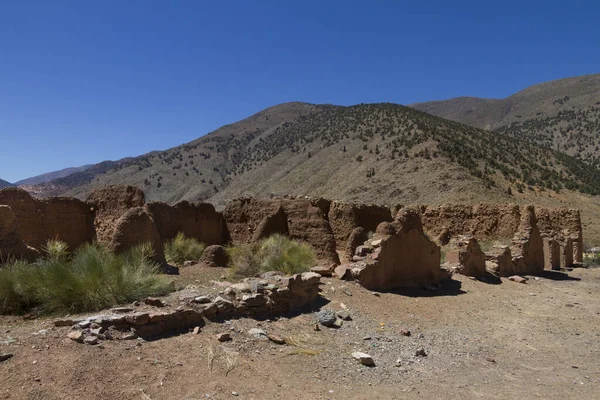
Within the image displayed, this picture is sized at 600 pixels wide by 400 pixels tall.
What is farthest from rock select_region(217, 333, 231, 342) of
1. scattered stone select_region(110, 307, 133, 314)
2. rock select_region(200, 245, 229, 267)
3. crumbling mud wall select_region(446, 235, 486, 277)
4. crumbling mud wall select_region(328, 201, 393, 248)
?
crumbling mud wall select_region(328, 201, 393, 248)

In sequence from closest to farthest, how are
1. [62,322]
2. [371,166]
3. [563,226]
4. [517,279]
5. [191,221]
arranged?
[62,322] → [517,279] → [191,221] → [563,226] → [371,166]

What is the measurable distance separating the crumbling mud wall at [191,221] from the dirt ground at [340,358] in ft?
16.1

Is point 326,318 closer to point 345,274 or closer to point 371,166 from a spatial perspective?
point 345,274

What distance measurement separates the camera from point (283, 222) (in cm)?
1719

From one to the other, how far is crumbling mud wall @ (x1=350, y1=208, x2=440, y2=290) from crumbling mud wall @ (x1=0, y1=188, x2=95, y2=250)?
26.9ft

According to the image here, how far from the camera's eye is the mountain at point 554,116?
208ft

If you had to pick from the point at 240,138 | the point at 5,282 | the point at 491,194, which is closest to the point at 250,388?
the point at 5,282

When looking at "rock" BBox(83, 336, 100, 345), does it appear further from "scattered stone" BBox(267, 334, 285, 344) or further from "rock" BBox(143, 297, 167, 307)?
"scattered stone" BBox(267, 334, 285, 344)

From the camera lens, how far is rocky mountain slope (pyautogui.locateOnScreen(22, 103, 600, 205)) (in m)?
37.9

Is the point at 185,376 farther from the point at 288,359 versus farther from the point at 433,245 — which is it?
the point at 433,245

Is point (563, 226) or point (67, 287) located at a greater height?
point (67, 287)

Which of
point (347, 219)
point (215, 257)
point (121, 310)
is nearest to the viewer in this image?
point (121, 310)

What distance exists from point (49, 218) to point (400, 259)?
986 centimetres

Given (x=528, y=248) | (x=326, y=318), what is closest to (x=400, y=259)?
(x=326, y=318)
